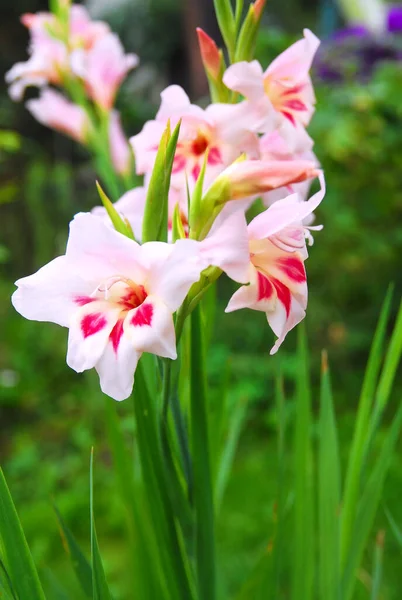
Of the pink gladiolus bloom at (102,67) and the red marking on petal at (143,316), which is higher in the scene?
the pink gladiolus bloom at (102,67)

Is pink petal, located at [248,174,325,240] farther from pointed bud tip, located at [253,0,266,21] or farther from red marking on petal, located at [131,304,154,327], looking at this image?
pointed bud tip, located at [253,0,266,21]

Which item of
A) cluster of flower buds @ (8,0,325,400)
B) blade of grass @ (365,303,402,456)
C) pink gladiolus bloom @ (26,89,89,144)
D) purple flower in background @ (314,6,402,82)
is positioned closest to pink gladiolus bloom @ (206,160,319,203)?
cluster of flower buds @ (8,0,325,400)

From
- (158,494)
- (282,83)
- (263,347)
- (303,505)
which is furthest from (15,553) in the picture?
(263,347)

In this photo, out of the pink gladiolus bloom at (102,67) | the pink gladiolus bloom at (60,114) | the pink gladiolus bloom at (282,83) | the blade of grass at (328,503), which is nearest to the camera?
the pink gladiolus bloom at (282,83)

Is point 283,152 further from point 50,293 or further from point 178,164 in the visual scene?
point 50,293

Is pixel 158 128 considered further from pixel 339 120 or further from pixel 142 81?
pixel 142 81

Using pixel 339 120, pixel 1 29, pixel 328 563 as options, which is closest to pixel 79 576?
pixel 328 563

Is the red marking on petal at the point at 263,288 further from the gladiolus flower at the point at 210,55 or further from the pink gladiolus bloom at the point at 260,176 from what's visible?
the gladiolus flower at the point at 210,55

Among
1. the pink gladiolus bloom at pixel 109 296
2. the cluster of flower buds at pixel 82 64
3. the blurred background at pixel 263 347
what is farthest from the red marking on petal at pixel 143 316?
the blurred background at pixel 263 347
